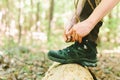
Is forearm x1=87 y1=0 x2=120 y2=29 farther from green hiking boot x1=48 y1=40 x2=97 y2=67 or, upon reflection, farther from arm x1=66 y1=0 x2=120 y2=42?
green hiking boot x1=48 y1=40 x2=97 y2=67

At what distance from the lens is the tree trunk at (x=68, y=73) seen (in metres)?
2.92

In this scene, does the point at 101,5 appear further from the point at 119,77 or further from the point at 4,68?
the point at 4,68

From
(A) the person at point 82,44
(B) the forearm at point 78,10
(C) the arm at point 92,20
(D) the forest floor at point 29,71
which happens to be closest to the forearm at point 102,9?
(C) the arm at point 92,20

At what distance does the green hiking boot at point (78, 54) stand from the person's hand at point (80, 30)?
0.12m

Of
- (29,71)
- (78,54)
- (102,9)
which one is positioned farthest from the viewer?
(29,71)

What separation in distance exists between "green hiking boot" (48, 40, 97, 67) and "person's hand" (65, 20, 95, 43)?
0.12 m

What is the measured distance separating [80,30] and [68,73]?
0.42 meters

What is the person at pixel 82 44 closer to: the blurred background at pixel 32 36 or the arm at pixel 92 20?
the arm at pixel 92 20

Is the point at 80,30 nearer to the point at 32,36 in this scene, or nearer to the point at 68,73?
the point at 68,73

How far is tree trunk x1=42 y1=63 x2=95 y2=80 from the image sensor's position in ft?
9.60

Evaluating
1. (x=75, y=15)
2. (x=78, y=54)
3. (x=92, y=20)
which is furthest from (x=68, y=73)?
(x=75, y=15)

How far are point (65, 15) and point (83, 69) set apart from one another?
61.7 feet

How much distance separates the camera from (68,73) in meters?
2.97

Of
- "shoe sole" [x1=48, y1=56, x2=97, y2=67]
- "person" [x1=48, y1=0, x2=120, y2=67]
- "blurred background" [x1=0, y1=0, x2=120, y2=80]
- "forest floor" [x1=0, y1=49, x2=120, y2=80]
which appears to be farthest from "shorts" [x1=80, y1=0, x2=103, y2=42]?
"blurred background" [x1=0, y1=0, x2=120, y2=80]
